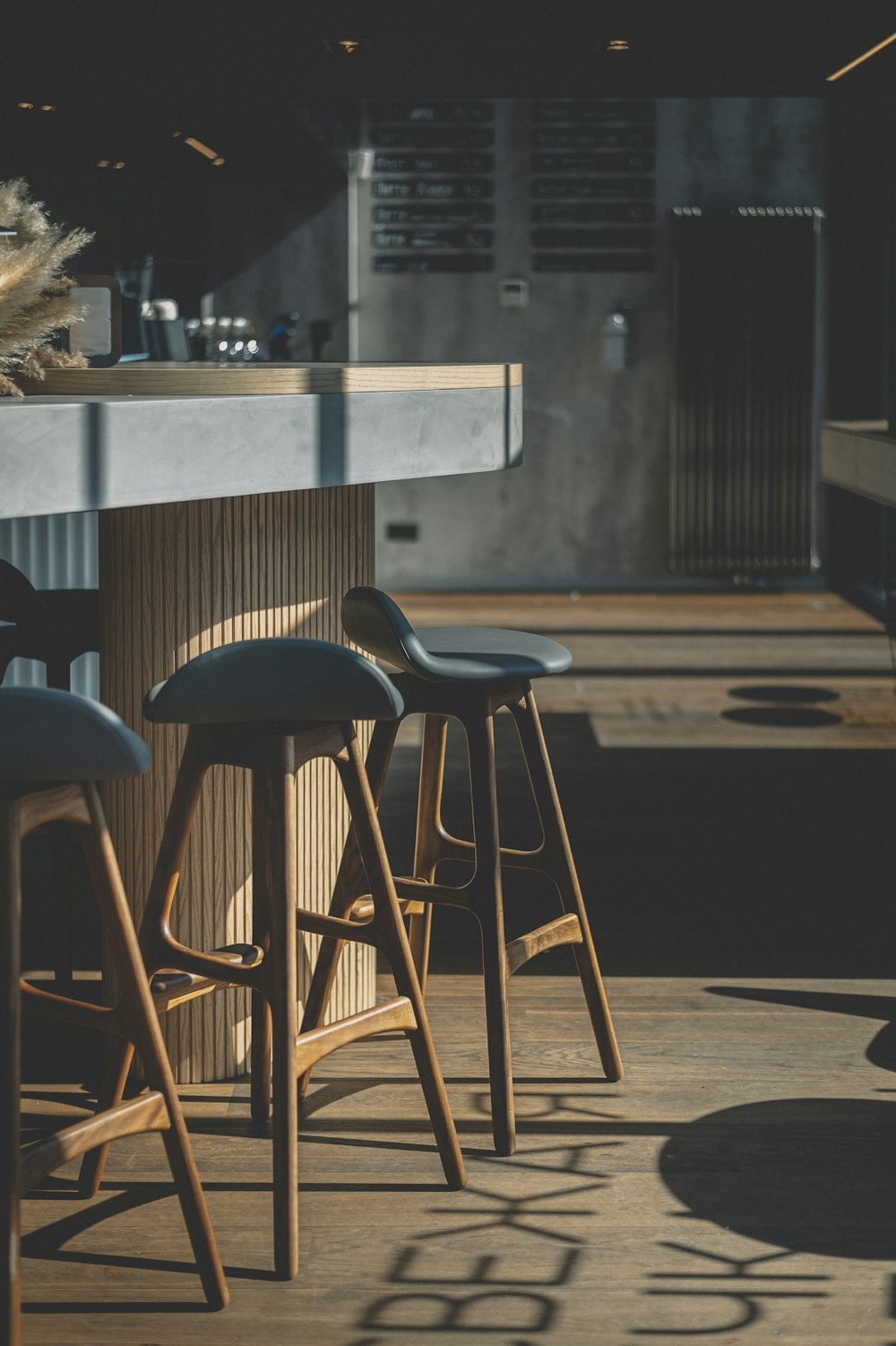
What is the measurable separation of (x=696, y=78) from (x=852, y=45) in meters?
0.60

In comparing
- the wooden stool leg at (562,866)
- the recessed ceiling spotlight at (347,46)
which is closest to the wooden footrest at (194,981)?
the wooden stool leg at (562,866)

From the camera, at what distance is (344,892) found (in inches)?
97.3

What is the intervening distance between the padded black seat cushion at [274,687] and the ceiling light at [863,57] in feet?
8.78

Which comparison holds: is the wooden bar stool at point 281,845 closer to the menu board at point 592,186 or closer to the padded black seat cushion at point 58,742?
the padded black seat cushion at point 58,742

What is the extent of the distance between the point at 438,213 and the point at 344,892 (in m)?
6.85

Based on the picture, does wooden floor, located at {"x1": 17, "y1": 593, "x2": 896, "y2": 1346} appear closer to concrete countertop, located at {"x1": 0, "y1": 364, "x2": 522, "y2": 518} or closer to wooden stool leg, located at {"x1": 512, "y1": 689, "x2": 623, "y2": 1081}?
wooden stool leg, located at {"x1": 512, "y1": 689, "x2": 623, "y2": 1081}

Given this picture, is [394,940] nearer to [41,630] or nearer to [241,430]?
[241,430]

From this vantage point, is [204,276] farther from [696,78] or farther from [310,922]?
[310,922]

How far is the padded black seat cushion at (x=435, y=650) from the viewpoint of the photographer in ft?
7.55

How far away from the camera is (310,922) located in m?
2.26

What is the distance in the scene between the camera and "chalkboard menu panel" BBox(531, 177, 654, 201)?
8.61 meters

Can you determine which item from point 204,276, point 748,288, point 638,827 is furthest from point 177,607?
point 748,288

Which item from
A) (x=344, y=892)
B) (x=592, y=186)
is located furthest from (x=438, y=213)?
(x=344, y=892)

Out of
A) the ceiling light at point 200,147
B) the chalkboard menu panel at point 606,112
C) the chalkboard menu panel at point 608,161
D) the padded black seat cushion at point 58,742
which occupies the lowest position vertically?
the padded black seat cushion at point 58,742
